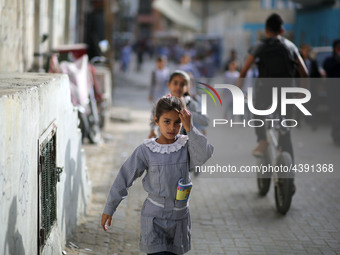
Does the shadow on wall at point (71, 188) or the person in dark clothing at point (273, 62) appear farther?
the person in dark clothing at point (273, 62)

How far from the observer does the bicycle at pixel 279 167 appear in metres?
7.79

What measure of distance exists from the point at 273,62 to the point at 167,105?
3822mm

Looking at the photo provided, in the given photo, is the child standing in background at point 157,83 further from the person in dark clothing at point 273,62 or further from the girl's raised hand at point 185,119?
the girl's raised hand at point 185,119

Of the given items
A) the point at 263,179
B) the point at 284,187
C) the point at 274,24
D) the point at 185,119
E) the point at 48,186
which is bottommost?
the point at 263,179

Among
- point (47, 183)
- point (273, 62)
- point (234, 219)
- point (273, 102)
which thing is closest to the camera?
point (47, 183)

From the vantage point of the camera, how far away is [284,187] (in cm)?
781

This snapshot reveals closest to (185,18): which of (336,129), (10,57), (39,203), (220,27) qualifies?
(220,27)

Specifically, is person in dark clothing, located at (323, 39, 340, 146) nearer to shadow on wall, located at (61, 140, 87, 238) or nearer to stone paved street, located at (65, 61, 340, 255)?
stone paved street, located at (65, 61, 340, 255)

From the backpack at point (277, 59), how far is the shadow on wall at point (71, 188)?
238 centimetres

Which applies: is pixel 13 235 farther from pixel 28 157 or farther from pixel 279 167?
pixel 279 167

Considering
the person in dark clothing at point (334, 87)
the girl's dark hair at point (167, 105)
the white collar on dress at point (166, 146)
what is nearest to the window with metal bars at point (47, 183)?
the white collar on dress at point (166, 146)

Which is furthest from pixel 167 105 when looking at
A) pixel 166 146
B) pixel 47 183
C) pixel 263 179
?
pixel 263 179

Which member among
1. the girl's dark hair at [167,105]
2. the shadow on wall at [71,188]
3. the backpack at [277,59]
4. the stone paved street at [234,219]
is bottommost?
the stone paved street at [234,219]

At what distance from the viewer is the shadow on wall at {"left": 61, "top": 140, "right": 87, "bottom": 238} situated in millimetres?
6328
